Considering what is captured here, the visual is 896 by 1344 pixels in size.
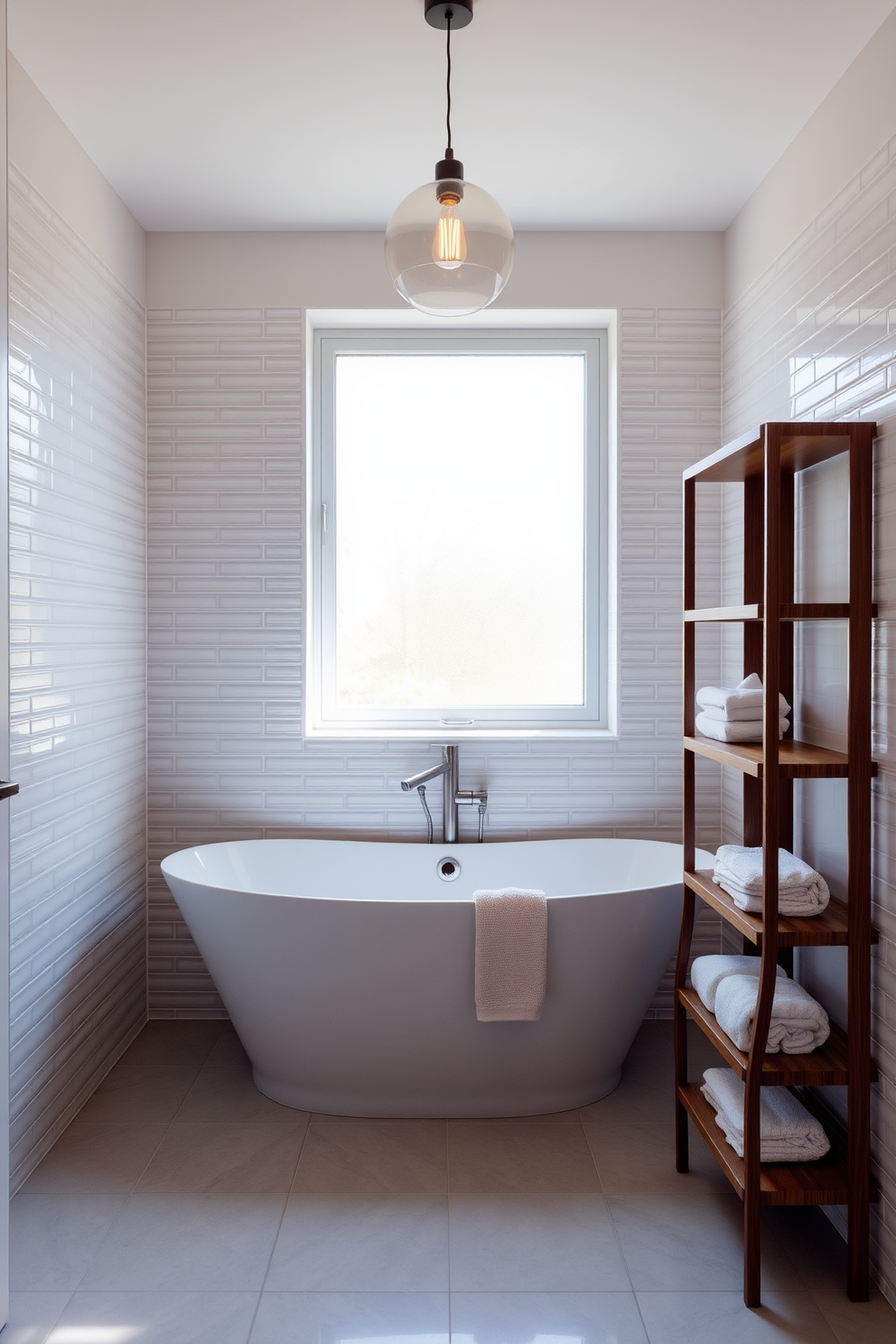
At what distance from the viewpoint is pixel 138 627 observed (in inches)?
124

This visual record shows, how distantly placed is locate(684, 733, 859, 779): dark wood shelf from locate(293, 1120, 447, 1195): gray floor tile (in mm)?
1241

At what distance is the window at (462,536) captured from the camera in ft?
11.1

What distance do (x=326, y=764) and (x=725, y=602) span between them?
58.1 inches

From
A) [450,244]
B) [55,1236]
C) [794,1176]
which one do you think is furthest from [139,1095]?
[450,244]

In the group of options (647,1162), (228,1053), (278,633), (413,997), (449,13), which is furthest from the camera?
(278,633)

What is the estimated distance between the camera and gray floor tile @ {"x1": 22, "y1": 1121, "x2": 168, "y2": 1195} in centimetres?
224

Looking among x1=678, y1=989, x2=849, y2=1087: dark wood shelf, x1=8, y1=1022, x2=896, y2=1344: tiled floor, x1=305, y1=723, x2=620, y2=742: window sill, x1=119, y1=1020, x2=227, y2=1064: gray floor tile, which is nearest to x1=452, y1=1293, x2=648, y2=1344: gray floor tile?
x1=8, y1=1022, x2=896, y2=1344: tiled floor

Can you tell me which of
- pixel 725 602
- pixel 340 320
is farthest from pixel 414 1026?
pixel 340 320

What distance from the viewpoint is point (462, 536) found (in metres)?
3.41

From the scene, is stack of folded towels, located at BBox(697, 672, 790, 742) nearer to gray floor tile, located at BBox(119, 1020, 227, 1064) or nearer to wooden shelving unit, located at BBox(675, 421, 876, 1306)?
wooden shelving unit, located at BBox(675, 421, 876, 1306)

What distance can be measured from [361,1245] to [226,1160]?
50 cm

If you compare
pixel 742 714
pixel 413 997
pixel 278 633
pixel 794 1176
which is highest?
pixel 278 633

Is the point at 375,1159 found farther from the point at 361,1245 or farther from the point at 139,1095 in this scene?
the point at 139,1095

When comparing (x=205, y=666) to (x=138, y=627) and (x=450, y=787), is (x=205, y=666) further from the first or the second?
(x=450, y=787)
